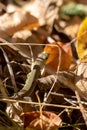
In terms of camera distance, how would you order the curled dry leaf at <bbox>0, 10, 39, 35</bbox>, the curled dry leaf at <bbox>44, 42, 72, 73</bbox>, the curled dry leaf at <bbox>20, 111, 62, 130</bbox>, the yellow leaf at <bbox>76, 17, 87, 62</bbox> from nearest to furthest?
1. the curled dry leaf at <bbox>20, 111, 62, 130</bbox>
2. the curled dry leaf at <bbox>44, 42, 72, 73</bbox>
3. the yellow leaf at <bbox>76, 17, 87, 62</bbox>
4. the curled dry leaf at <bbox>0, 10, 39, 35</bbox>

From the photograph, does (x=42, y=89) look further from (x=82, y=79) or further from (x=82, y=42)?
(x=82, y=42)

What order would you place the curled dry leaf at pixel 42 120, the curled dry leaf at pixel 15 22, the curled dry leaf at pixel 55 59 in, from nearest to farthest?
1. the curled dry leaf at pixel 42 120
2. the curled dry leaf at pixel 55 59
3. the curled dry leaf at pixel 15 22

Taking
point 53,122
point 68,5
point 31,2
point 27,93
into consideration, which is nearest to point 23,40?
point 27,93

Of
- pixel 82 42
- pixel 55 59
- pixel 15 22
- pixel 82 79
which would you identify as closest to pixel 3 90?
pixel 82 79

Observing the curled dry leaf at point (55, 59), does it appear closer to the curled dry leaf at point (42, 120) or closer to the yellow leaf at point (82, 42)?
the yellow leaf at point (82, 42)

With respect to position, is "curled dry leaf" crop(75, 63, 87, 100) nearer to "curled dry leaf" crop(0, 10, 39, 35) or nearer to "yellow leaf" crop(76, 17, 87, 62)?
"yellow leaf" crop(76, 17, 87, 62)

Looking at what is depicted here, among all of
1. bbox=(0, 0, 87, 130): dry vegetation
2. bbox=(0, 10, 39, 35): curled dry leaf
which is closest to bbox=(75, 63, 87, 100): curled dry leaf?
bbox=(0, 0, 87, 130): dry vegetation

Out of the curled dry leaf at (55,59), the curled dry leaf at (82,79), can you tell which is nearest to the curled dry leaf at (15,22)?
Answer: the curled dry leaf at (55,59)

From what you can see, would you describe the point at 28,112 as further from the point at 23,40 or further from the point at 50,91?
the point at 23,40
